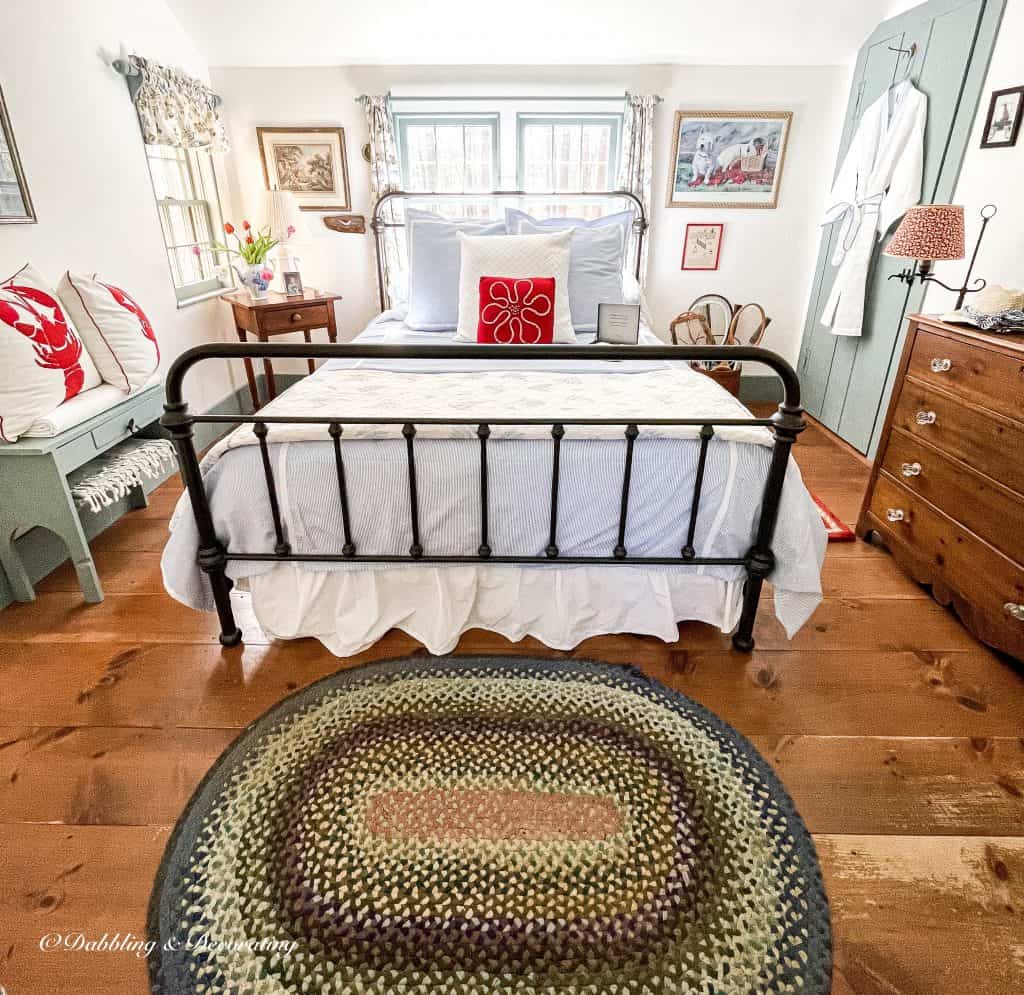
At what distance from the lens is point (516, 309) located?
2.47 metres

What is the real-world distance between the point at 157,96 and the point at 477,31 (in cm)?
155

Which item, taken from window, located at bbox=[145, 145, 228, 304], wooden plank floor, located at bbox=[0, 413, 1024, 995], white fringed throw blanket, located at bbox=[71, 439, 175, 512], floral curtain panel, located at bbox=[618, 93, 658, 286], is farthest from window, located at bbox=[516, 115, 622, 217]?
wooden plank floor, located at bbox=[0, 413, 1024, 995]

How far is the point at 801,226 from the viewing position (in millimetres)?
3617

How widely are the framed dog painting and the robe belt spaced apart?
504 mm

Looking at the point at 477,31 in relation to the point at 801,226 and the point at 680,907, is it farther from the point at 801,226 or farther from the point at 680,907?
the point at 680,907

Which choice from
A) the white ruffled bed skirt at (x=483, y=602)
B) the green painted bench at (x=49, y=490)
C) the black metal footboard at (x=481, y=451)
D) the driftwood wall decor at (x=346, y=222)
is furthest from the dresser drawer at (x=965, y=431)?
the driftwood wall decor at (x=346, y=222)

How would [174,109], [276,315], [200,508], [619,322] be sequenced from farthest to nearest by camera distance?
1. [276,315]
2. [174,109]
3. [619,322]
4. [200,508]

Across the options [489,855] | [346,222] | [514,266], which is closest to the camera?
[489,855]

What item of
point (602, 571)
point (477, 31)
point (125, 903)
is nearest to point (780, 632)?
point (602, 571)

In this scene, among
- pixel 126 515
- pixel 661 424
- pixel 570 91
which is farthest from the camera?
pixel 570 91

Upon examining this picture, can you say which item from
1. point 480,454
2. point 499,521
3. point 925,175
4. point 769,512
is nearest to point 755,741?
point 769,512

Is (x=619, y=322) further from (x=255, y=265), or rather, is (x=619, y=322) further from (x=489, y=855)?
(x=255, y=265)

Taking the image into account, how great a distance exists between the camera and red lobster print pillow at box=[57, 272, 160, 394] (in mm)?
2082

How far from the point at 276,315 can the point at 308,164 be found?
98 cm
